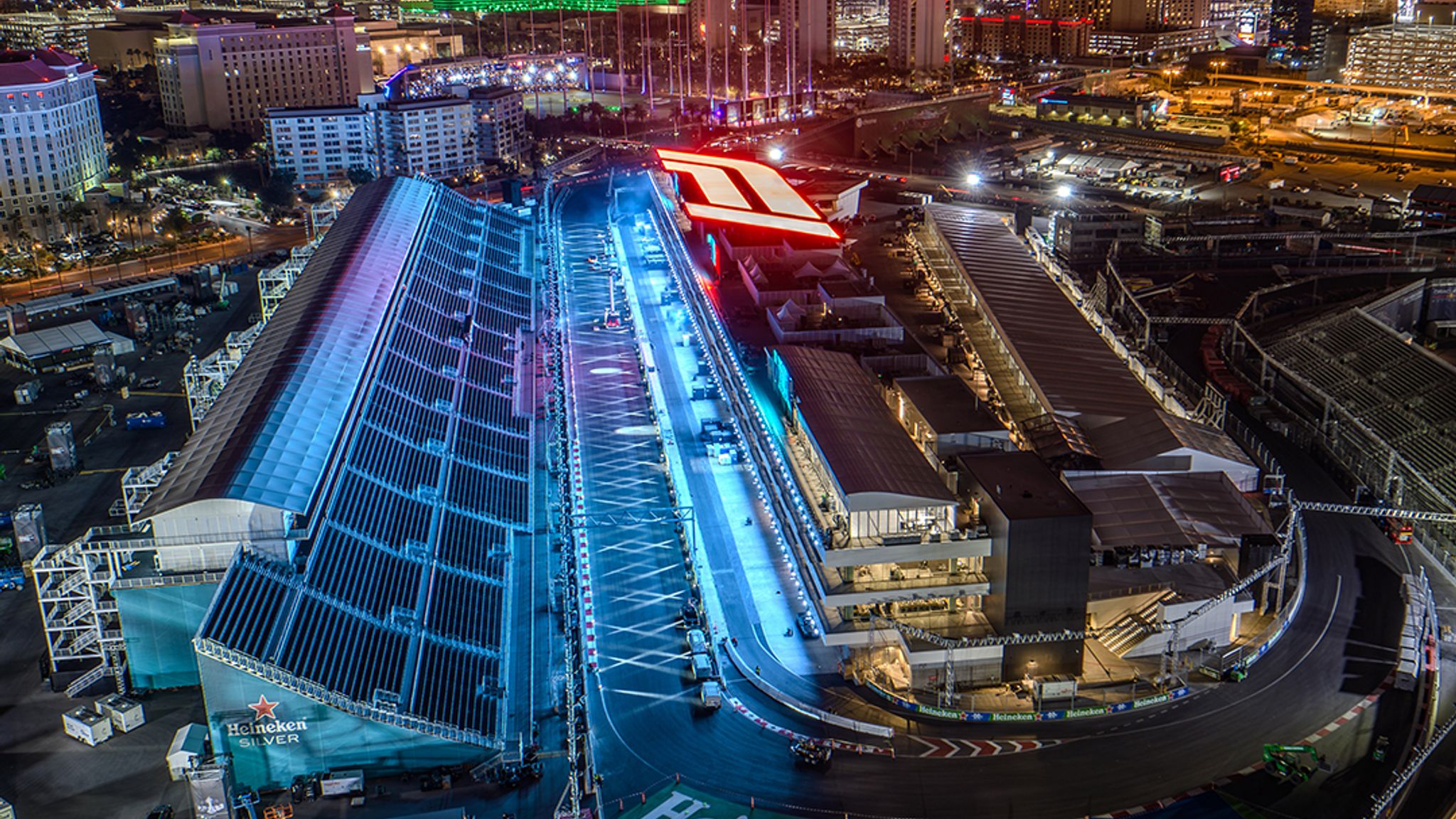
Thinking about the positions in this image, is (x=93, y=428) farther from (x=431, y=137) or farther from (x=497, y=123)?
(x=497, y=123)

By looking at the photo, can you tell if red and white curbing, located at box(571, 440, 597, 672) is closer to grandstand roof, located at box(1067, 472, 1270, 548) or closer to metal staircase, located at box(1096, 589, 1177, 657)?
metal staircase, located at box(1096, 589, 1177, 657)

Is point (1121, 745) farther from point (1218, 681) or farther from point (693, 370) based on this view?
point (693, 370)

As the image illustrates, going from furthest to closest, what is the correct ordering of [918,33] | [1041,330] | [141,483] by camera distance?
[918,33], [1041,330], [141,483]

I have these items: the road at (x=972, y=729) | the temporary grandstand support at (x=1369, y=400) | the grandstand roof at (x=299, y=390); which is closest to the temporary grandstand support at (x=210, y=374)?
the grandstand roof at (x=299, y=390)

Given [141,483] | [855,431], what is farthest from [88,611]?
[855,431]

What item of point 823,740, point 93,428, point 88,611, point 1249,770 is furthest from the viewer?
point 93,428

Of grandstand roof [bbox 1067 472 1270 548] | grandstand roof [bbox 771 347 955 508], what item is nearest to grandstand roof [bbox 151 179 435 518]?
grandstand roof [bbox 771 347 955 508]

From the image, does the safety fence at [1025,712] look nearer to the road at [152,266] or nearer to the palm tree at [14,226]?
the road at [152,266]
